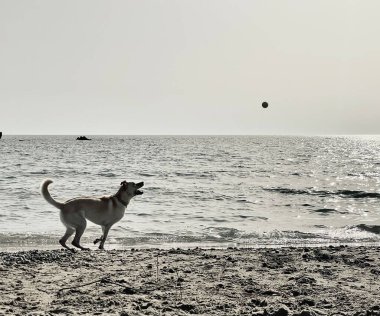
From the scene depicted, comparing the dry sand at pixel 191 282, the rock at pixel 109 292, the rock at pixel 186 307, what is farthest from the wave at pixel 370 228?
the rock at pixel 109 292

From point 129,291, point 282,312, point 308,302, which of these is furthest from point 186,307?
point 308,302

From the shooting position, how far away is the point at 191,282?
18.1 feet

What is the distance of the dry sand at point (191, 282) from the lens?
4.52 meters

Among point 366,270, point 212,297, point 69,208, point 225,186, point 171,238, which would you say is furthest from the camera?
point 225,186

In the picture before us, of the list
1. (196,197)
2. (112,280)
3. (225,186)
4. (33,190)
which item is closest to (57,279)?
(112,280)

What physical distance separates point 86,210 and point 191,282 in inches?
131

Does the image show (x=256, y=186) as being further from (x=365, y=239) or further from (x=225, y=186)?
(x=365, y=239)

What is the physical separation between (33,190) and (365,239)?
13.4 m

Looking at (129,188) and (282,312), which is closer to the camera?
(282,312)

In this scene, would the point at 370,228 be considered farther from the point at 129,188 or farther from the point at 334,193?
the point at 334,193

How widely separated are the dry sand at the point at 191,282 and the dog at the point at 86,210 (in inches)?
30.9

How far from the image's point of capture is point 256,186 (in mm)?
23047

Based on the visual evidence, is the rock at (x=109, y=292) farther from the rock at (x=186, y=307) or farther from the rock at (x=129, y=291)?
the rock at (x=186, y=307)

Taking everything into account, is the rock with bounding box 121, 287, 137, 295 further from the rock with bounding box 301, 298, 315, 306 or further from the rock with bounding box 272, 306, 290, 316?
the rock with bounding box 301, 298, 315, 306
